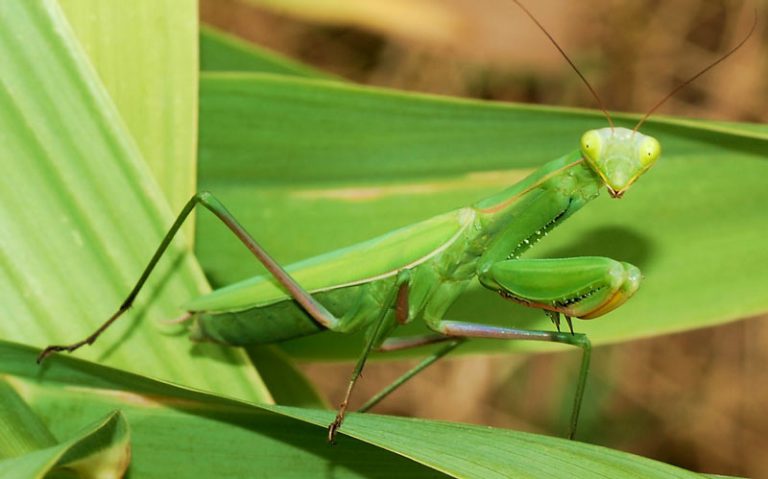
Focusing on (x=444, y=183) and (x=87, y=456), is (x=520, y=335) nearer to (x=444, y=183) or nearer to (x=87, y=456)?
(x=444, y=183)

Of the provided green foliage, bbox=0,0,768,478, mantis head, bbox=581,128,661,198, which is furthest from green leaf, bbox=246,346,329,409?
mantis head, bbox=581,128,661,198

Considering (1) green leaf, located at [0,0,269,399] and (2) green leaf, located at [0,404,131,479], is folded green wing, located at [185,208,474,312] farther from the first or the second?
(2) green leaf, located at [0,404,131,479]

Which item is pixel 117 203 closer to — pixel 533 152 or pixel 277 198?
pixel 277 198

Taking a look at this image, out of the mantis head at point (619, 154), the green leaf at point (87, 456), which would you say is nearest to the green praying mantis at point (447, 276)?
the mantis head at point (619, 154)

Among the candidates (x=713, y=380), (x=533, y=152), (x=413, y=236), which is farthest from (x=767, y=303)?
(x=713, y=380)

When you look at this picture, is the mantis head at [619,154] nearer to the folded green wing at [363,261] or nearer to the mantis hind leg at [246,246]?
the folded green wing at [363,261]

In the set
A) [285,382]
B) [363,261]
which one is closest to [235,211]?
[363,261]
